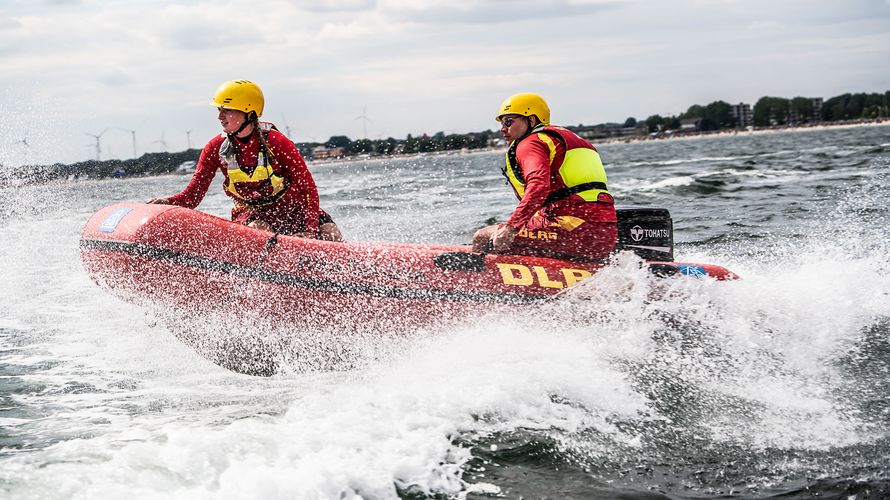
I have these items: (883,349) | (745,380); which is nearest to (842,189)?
(883,349)

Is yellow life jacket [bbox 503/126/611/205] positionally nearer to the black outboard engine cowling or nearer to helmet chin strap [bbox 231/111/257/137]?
the black outboard engine cowling

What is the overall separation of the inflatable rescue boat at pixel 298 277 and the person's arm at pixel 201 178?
778mm

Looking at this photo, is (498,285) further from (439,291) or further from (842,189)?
(842,189)

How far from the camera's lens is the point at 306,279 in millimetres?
5223

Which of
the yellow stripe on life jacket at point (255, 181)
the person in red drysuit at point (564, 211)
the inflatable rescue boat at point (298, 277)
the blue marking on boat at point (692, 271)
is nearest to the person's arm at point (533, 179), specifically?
the person in red drysuit at point (564, 211)

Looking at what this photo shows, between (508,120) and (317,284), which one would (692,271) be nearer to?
(508,120)

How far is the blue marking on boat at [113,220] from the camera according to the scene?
5.41m

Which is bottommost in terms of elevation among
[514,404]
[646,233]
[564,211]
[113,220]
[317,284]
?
[514,404]

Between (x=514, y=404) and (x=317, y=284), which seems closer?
(x=514, y=404)

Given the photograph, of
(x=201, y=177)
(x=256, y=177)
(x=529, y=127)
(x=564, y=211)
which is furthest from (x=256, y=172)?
(x=564, y=211)

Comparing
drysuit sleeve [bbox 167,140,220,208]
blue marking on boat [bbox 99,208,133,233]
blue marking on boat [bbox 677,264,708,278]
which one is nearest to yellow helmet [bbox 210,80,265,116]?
drysuit sleeve [bbox 167,140,220,208]

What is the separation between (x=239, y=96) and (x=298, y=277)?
1382 mm

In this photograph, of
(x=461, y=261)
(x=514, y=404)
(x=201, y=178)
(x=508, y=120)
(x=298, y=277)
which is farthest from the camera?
(x=201, y=178)

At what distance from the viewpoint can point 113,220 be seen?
5.45m
